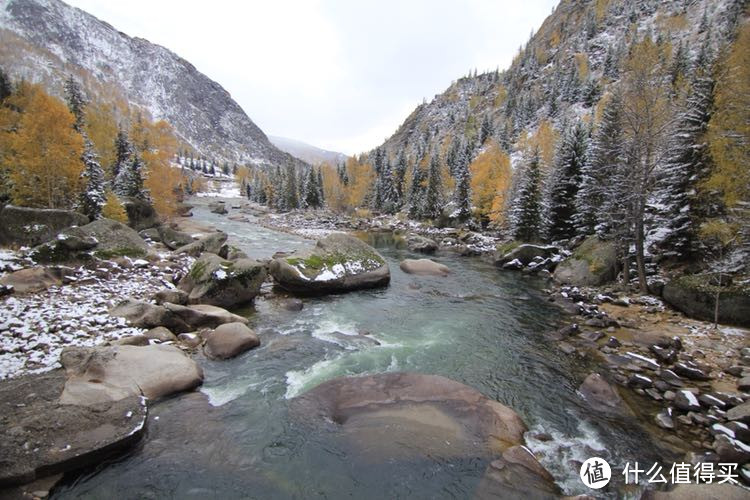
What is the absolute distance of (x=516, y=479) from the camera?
686cm

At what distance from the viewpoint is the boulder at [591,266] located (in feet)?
72.5

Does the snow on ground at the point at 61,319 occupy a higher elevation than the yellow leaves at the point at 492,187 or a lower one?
lower

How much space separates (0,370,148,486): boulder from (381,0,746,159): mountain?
224ft

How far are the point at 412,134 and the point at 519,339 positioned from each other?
194580 millimetres

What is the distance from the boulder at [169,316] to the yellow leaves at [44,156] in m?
20.3

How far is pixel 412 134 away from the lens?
19562 cm

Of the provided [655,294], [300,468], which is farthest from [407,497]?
[655,294]

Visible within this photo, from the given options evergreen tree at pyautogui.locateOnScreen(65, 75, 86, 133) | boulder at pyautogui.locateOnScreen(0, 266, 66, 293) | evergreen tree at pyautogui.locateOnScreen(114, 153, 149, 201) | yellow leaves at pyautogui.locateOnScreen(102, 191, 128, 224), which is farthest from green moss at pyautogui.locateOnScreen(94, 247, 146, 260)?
evergreen tree at pyautogui.locateOnScreen(65, 75, 86, 133)

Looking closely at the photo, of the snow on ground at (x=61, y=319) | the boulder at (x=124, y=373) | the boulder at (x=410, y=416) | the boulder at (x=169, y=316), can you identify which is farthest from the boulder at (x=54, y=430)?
the boulder at (x=169, y=316)

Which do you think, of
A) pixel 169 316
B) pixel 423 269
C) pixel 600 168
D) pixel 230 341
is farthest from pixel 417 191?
pixel 230 341

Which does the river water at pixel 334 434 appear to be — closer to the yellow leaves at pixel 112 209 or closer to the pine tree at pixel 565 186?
the pine tree at pixel 565 186

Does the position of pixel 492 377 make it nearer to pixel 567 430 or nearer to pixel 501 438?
pixel 567 430

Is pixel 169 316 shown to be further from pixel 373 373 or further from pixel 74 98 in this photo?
pixel 74 98

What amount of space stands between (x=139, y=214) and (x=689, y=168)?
4276 cm
